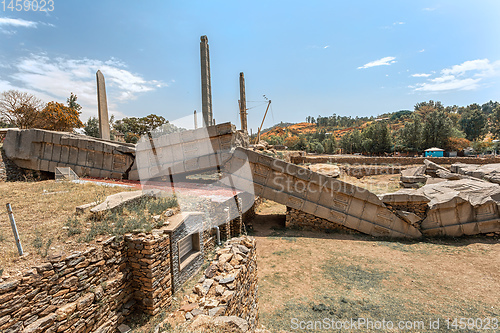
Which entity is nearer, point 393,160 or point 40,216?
point 40,216

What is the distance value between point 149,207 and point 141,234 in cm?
112

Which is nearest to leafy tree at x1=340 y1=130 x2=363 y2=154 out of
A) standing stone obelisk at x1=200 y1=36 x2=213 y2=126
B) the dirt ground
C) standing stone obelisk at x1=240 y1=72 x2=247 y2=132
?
standing stone obelisk at x1=240 y1=72 x2=247 y2=132

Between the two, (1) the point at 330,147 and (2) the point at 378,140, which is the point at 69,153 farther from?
(1) the point at 330,147

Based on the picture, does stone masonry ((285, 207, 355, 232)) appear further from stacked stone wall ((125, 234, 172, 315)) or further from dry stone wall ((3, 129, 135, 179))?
dry stone wall ((3, 129, 135, 179))

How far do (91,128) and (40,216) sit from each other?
23583mm

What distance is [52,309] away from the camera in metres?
3.24

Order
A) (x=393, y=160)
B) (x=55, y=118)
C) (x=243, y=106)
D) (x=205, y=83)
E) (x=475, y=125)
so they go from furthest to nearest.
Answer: (x=475, y=125) → (x=393, y=160) → (x=243, y=106) → (x=55, y=118) → (x=205, y=83)

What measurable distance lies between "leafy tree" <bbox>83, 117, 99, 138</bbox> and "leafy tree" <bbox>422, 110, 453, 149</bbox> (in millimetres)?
44604

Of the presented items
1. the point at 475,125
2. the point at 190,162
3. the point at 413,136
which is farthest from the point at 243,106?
the point at 475,125

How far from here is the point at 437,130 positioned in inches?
1329

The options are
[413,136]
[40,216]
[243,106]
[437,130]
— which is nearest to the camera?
[40,216]

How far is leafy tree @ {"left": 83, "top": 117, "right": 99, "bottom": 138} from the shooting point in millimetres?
23859

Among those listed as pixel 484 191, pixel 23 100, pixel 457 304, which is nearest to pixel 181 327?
pixel 457 304

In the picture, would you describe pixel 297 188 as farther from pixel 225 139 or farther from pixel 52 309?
pixel 52 309
